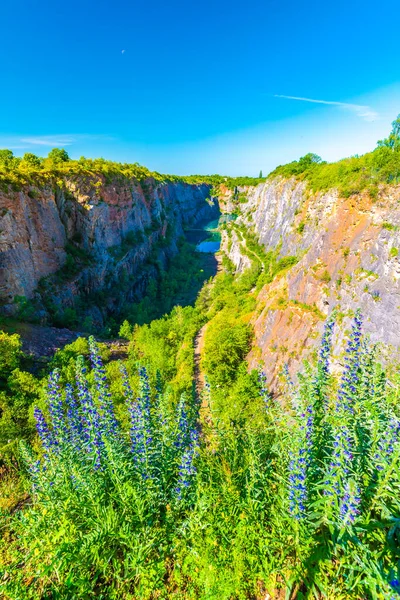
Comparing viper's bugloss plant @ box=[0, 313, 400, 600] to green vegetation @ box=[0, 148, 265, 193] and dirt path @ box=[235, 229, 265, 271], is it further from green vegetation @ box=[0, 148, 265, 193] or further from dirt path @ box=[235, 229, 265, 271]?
dirt path @ box=[235, 229, 265, 271]

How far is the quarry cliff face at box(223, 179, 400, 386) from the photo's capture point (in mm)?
18469

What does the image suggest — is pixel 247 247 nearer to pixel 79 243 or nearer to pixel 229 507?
pixel 79 243

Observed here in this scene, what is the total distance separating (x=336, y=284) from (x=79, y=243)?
35.5 metres

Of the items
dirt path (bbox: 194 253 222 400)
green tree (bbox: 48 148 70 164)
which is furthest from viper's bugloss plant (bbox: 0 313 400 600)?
green tree (bbox: 48 148 70 164)

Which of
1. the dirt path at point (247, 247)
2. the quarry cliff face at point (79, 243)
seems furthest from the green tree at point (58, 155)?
the dirt path at point (247, 247)

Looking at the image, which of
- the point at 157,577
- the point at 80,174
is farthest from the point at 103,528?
the point at 80,174

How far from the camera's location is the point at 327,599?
12.5 ft

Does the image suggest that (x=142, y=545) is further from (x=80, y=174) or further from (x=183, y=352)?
(x=80, y=174)

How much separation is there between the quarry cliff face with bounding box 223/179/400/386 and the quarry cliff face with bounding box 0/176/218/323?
80.9ft

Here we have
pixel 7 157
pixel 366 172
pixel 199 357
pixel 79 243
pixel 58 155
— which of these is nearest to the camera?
pixel 366 172

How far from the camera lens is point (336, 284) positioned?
876 inches

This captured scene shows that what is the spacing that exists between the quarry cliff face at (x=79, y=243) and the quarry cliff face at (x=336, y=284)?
80.9 feet

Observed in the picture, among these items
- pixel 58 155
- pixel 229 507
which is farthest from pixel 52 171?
pixel 229 507

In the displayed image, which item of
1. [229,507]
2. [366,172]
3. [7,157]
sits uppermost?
[7,157]
